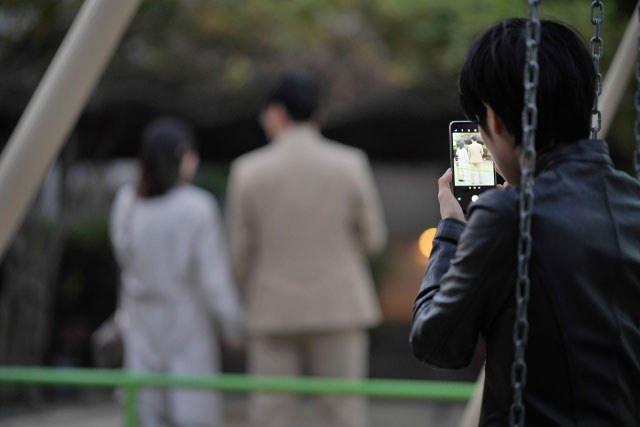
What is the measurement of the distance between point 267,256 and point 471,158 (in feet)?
10.7

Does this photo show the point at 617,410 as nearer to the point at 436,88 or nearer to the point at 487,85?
the point at 487,85

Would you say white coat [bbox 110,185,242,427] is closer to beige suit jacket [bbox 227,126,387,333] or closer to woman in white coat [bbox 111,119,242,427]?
woman in white coat [bbox 111,119,242,427]

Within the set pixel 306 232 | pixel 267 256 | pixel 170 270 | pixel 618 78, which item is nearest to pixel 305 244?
pixel 306 232

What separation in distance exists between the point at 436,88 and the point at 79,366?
371 cm

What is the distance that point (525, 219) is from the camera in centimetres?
166

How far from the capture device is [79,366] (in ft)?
27.8

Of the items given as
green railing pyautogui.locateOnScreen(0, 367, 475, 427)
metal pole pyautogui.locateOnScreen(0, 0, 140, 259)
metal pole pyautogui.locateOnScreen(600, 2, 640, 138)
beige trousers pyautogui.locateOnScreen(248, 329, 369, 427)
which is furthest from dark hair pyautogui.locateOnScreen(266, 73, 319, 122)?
metal pole pyautogui.locateOnScreen(0, 0, 140, 259)

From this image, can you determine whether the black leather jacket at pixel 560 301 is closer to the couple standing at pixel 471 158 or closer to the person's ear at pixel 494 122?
the person's ear at pixel 494 122

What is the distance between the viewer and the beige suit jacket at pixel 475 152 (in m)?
2.06

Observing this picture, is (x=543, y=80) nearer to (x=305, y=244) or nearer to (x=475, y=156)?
(x=475, y=156)

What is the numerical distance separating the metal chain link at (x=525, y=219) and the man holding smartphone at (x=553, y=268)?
0.04 meters

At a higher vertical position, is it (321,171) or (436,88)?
(436,88)

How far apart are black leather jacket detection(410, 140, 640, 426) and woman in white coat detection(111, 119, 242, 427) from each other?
11.4 feet

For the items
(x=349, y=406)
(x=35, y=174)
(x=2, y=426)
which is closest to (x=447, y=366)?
(x=35, y=174)
